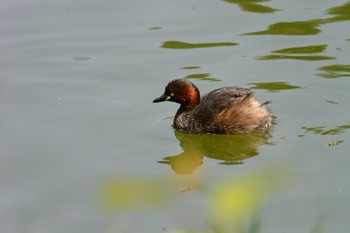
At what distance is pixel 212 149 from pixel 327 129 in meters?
1.02

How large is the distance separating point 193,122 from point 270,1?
3370 millimetres

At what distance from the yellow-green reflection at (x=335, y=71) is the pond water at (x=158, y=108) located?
0.02 meters

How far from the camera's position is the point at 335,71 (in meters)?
8.98

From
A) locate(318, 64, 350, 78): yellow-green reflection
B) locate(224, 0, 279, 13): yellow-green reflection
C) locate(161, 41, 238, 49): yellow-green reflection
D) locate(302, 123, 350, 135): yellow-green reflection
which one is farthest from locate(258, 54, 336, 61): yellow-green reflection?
locate(302, 123, 350, 135): yellow-green reflection

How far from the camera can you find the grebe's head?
853 centimetres

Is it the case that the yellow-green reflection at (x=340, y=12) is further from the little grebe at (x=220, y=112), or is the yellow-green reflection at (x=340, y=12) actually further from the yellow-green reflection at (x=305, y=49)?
Result: the little grebe at (x=220, y=112)

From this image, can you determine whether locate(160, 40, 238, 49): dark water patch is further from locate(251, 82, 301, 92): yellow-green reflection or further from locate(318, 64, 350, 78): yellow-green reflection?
locate(318, 64, 350, 78): yellow-green reflection

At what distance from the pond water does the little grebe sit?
0.10m

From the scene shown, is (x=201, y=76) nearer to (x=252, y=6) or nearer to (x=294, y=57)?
(x=294, y=57)

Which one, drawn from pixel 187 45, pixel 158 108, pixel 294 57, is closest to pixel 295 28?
pixel 294 57

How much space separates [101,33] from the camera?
35.2ft

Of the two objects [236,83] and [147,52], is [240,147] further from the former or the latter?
[147,52]

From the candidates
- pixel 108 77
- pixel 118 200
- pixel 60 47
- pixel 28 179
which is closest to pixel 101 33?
pixel 60 47

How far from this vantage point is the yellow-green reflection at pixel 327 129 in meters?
7.66
